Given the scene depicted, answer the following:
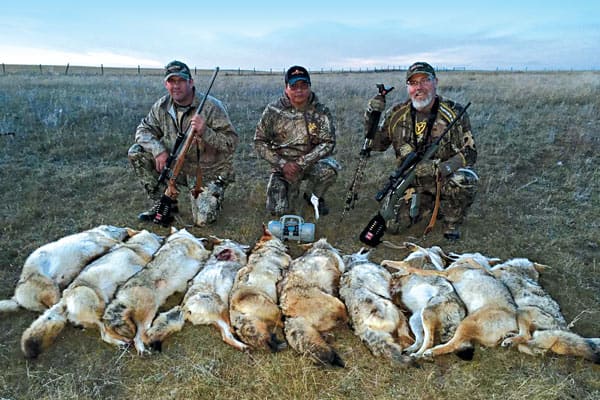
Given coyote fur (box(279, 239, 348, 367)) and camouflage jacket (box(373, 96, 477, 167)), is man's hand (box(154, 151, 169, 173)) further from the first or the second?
camouflage jacket (box(373, 96, 477, 167))

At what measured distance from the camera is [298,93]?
5.94 metres

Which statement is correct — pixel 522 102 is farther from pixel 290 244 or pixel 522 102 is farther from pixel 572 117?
pixel 290 244

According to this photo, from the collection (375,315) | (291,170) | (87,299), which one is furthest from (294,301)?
(291,170)

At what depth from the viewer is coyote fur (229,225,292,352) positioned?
3.43 m

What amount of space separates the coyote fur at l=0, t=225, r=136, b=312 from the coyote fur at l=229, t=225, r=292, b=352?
5.06ft

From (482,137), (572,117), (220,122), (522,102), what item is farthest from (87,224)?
(522,102)

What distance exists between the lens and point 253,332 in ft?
11.3

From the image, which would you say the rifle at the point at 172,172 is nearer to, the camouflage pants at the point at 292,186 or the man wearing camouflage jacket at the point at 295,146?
the man wearing camouflage jacket at the point at 295,146

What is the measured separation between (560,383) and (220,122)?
4.76m

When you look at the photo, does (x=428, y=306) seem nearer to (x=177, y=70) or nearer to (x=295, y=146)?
(x=295, y=146)

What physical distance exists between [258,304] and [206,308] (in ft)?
1.49

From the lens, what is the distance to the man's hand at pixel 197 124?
550 cm

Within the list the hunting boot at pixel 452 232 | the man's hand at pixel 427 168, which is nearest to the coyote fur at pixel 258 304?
the man's hand at pixel 427 168

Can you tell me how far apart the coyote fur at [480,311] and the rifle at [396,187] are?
1.21m
